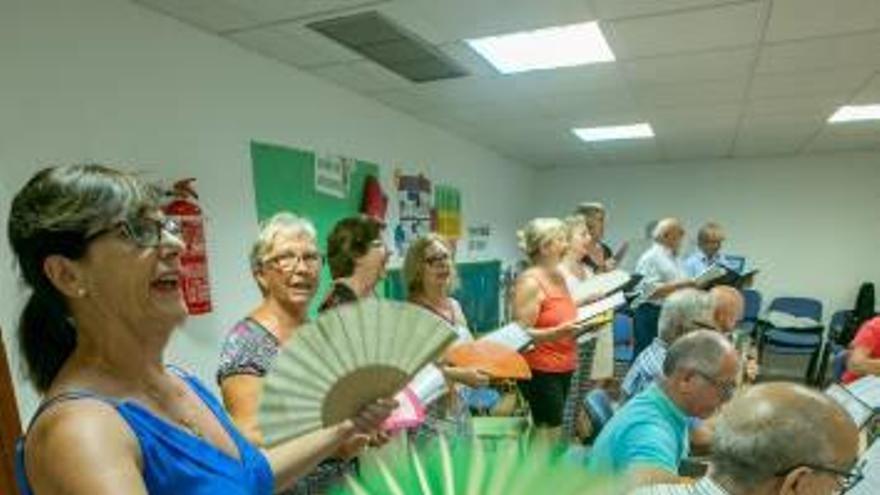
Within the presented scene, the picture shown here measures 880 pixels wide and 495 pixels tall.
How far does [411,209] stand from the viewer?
504 centimetres

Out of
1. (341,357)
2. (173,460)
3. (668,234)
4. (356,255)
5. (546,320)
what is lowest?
(546,320)

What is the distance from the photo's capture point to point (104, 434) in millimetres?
733

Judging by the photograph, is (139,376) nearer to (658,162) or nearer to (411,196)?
(411,196)

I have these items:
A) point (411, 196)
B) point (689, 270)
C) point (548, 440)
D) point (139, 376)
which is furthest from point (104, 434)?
point (689, 270)

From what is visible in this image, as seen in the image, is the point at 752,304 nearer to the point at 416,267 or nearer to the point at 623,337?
the point at 623,337

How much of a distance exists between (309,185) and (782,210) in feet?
19.6

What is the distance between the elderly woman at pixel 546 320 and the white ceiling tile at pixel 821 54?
4.94ft

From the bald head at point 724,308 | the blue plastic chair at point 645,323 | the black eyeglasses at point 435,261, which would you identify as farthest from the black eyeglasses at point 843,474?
the blue plastic chair at point 645,323

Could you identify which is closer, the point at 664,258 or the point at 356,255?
the point at 356,255

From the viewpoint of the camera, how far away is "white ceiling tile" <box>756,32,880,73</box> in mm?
3416

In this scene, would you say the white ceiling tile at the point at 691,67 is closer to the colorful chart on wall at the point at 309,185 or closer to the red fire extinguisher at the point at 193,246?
the colorful chart on wall at the point at 309,185

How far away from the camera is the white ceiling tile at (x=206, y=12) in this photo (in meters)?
2.78

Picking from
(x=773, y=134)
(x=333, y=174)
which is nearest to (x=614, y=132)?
(x=773, y=134)

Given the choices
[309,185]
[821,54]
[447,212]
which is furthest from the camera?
[447,212]
